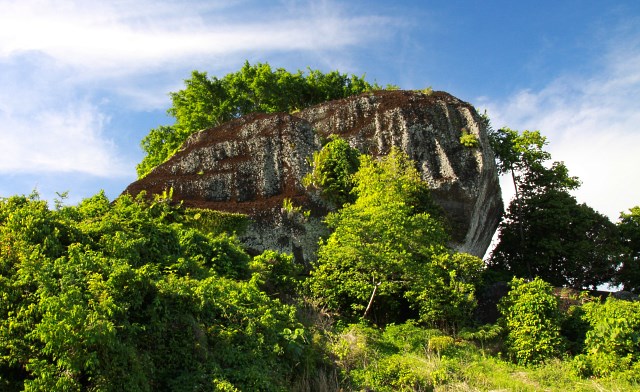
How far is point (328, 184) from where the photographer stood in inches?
867

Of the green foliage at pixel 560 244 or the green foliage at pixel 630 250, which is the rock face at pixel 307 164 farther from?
the green foliage at pixel 630 250

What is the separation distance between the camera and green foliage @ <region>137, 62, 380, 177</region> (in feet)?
110

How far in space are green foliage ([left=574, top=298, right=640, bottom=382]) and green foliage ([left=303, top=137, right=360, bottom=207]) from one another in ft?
30.1

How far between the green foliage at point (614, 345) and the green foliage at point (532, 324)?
899 millimetres

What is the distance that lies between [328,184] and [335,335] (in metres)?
8.72

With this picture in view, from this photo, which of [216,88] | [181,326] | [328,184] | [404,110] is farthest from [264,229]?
[216,88]

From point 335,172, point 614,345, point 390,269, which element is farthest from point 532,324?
point 335,172

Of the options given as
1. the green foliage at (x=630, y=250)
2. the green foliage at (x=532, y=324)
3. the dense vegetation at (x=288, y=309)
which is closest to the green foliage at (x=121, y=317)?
the dense vegetation at (x=288, y=309)

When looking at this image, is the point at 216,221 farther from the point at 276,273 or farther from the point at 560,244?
the point at 560,244

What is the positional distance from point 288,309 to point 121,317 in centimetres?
474

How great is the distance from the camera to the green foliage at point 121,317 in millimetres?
8047

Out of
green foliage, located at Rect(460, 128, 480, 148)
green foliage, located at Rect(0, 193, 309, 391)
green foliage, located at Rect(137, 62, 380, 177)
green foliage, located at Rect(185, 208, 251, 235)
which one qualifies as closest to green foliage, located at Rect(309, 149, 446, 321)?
green foliage, located at Rect(185, 208, 251, 235)

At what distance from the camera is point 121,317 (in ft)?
29.4

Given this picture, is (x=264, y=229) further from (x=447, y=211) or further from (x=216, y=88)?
(x=216, y=88)
